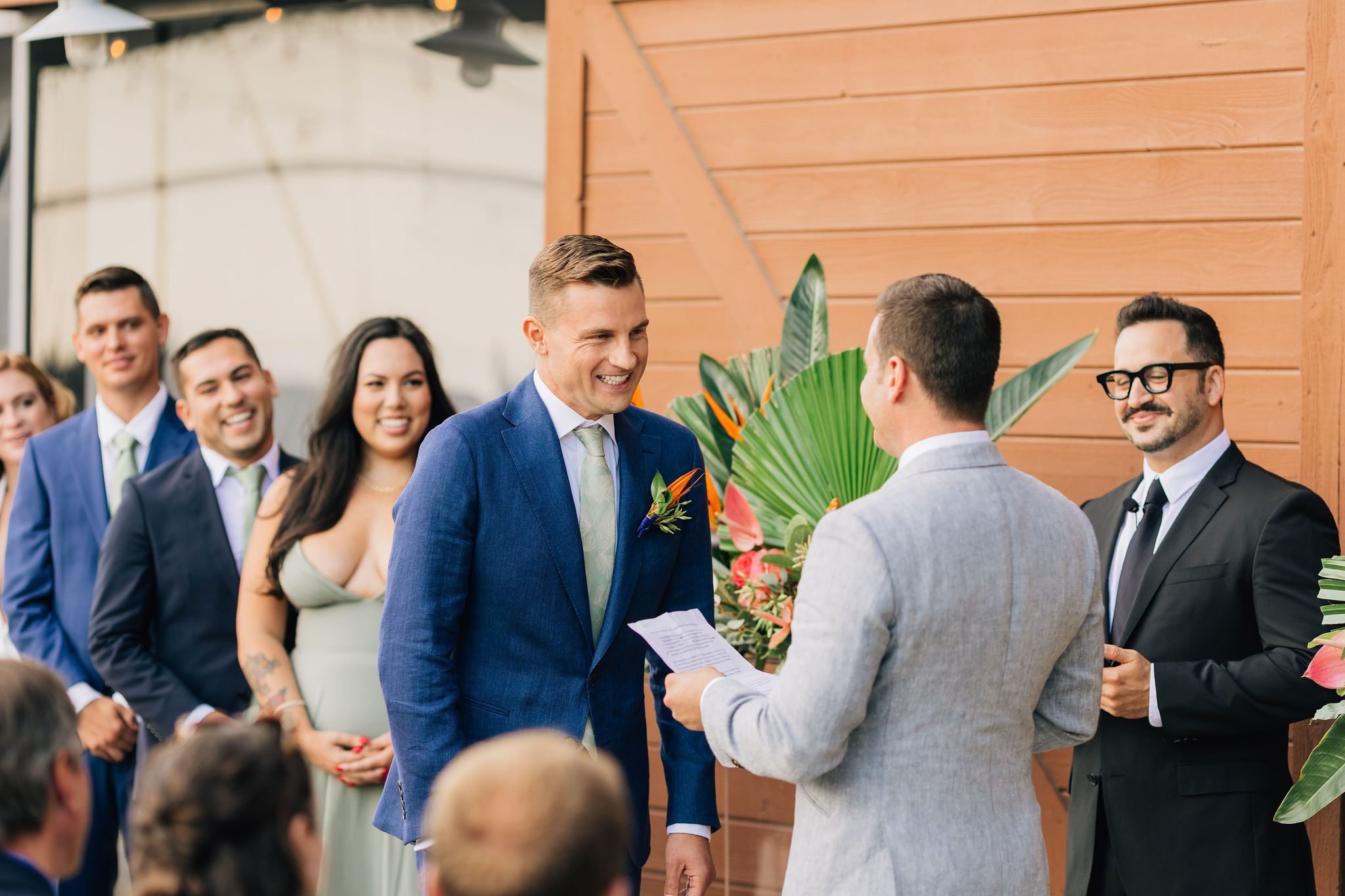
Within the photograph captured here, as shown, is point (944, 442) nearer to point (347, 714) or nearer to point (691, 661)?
point (691, 661)

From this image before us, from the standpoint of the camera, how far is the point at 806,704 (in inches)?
73.5

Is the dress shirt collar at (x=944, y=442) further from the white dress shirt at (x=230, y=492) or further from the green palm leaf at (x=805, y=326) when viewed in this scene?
the white dress shirt at (x=230, y=492)

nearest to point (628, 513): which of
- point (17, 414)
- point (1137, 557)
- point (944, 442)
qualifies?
point (944, 442)

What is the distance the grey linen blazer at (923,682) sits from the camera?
1.86 metres

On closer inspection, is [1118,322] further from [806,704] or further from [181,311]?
[181,311]

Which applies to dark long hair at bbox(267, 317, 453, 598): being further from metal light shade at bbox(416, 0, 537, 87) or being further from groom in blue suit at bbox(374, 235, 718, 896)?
metal light shade at bbox(416, 0, 537, 87)

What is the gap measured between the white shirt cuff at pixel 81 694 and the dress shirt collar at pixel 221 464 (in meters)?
0.67

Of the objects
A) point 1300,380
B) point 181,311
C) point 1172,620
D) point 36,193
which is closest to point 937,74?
point 1300,380

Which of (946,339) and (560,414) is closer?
(946,339)

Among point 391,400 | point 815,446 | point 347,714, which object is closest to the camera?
point 815,446

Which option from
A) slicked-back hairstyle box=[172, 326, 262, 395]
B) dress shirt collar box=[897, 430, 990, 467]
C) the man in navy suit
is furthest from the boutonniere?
the man in navy suit

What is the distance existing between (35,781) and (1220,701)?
2206 millimetres

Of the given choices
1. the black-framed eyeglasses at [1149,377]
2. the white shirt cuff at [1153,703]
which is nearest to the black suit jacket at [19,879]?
the white shirt cuff at [1153,703]

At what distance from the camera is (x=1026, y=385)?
3205 millimetres
